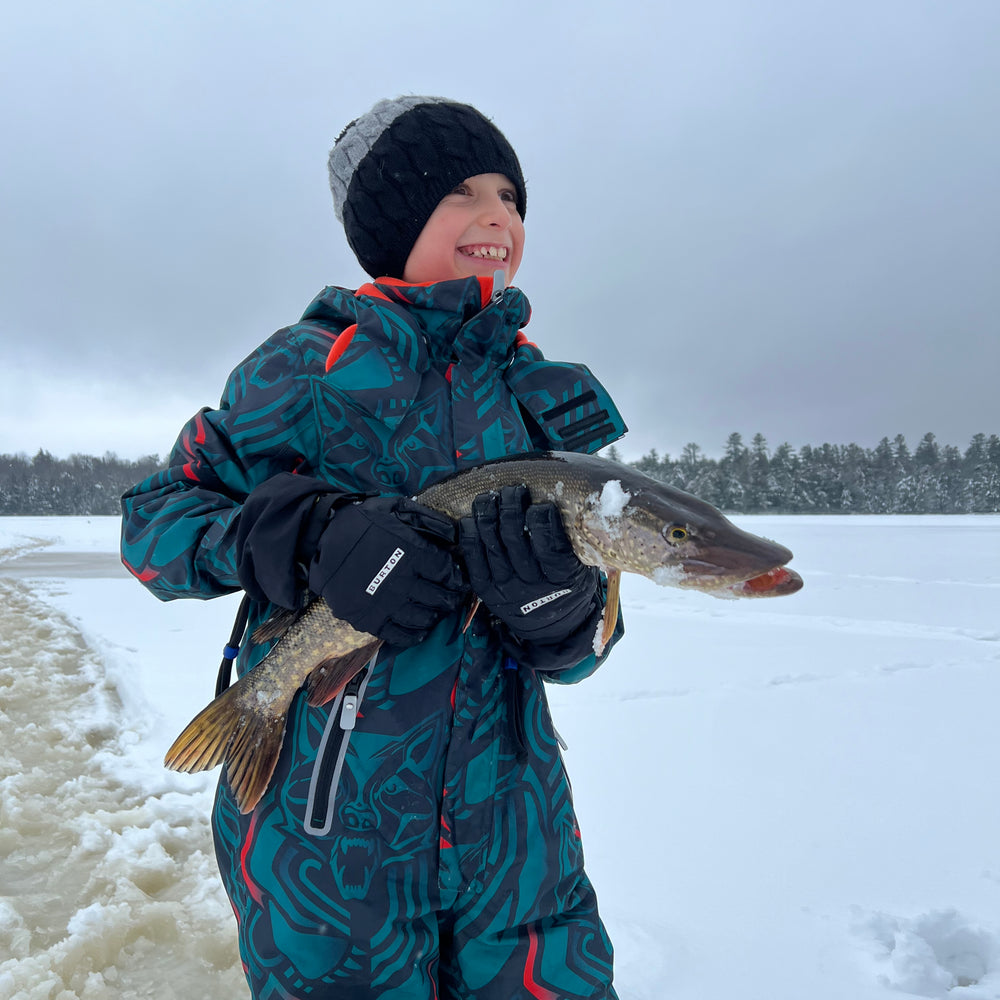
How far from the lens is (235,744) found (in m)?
1.53

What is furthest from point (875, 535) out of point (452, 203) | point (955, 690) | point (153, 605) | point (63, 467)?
point (63, 467)

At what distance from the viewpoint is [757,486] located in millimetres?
52500

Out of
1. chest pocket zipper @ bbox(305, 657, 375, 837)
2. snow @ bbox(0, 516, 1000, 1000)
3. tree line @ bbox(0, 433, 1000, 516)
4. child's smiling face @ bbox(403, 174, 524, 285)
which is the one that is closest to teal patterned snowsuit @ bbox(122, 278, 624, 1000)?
chest pocket zipper @ bbox(305, 657, 375, 837)

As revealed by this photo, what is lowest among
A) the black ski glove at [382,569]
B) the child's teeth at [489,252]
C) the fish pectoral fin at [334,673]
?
the fish pectoral fin at [334,673]

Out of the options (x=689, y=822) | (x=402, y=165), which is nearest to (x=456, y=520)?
(x=402, y=165)

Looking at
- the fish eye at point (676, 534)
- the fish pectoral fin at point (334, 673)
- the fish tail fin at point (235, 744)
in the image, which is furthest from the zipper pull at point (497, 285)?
the fish tail fin at point (235, 744)

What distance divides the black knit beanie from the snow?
8.33 feet

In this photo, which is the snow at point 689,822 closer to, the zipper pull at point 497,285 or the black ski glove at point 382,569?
the black ski glove at point 382,569

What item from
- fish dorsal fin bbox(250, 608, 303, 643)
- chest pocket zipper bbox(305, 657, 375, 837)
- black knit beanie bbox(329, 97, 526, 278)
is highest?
black knit beanie bbox(329, 97, 526, 278)

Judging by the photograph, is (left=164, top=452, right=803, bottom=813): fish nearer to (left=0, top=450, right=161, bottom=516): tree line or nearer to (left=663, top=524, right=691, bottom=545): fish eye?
(left=663, top=524, right=691, bottom=545): fish eye

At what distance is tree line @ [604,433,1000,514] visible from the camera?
172ft

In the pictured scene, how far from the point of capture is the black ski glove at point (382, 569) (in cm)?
138

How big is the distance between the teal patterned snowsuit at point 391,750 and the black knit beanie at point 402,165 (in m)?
0.36

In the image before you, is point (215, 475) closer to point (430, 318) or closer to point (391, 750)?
point (430, 318)
